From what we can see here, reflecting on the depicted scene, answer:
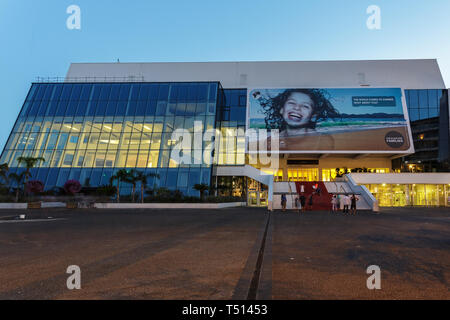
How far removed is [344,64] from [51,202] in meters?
43.6

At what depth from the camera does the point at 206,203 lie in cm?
2569

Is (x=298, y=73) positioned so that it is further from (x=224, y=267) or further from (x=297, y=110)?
(x=224, y=267)

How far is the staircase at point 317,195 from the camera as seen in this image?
2441 centimetres

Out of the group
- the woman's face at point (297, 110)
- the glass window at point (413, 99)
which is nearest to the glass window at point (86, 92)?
the woman's face at point (297, 110)

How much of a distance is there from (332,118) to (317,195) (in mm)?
14877

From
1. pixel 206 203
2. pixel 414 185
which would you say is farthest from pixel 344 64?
pixel 206 203

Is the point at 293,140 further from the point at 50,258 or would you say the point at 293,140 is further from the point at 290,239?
the point at 50,258

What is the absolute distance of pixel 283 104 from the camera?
3791cm

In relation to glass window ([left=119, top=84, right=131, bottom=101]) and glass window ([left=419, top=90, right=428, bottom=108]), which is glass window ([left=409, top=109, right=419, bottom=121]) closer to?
glass window ([left=419, top=90, right=428, bottom=108])

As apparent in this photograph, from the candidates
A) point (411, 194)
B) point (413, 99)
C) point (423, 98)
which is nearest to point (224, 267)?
point (411, 194)

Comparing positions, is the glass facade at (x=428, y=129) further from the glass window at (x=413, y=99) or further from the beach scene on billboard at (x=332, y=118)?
the beach scene on billboard at (x=332, y=118)

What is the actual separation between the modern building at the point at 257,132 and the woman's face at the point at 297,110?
0.44ft

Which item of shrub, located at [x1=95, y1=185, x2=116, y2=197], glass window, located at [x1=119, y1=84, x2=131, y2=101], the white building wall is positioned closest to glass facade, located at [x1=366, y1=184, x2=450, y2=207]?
the white building wall

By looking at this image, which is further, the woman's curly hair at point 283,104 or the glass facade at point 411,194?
the woman's curly hair at point 283,104
